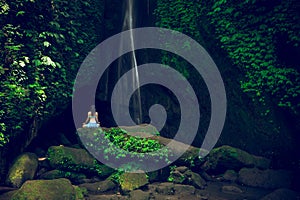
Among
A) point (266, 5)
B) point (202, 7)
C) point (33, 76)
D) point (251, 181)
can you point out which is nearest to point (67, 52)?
point (33, 76)

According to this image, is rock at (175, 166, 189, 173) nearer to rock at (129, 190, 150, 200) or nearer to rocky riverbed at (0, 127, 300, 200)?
rocky riverbed at (0, 127, 300, 200)

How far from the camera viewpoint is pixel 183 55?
10.7m

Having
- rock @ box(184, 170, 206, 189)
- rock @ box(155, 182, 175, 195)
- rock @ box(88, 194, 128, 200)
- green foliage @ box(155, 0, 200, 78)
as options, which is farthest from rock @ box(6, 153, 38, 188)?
green foliage @ box(155, 0, 200, 78)

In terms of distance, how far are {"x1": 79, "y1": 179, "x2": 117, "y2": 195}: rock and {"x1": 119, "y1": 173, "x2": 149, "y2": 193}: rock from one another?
1.39 feet

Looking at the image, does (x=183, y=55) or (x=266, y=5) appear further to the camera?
(x=183, y=55)

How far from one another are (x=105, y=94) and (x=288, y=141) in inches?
366

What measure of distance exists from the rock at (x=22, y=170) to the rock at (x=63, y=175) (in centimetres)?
44

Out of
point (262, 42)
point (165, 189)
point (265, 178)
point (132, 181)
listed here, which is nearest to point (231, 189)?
point (265, 178)

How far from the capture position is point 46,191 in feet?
20.3

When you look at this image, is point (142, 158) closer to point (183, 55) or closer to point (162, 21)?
point (183, 55)

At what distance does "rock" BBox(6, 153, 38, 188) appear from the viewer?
7340 mm

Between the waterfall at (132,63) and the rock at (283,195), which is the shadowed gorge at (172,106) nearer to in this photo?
the rock at (283,195)

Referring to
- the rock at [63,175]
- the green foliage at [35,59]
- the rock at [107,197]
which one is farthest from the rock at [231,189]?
the green foliage at [35,59]

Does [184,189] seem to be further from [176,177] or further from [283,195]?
[283,195]
